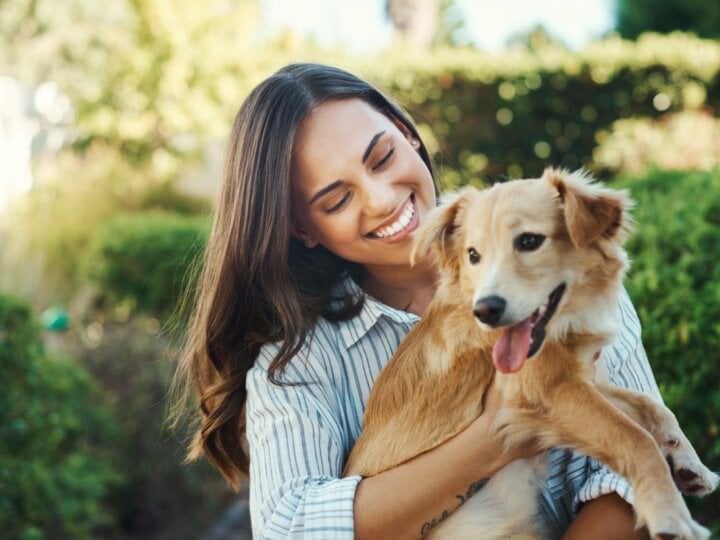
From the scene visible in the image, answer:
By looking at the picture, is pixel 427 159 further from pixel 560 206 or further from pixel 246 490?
pixel 246 490

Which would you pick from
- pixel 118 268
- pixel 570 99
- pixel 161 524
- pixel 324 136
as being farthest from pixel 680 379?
pixel 570 99

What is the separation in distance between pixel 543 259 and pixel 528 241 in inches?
2.6

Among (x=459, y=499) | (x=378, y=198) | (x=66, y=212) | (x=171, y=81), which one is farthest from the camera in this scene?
(x=171, y=81)

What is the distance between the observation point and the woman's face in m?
2.88

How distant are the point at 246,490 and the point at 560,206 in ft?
15.9

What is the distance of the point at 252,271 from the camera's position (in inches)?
115

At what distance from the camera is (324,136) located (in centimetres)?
293

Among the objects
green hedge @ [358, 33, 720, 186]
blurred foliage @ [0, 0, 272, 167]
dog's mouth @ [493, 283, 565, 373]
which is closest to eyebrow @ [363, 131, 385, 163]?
dog's mouth @ [493, 283, 565, 373]

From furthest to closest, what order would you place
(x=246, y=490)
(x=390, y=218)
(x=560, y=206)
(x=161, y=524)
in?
(x=246, y=490) → (x=161, y=524) → (x=390, y=218) → (x=560, y=206)

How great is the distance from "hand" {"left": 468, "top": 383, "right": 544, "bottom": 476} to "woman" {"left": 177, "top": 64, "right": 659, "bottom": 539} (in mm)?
11

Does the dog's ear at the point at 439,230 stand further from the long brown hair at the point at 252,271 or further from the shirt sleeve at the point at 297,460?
the shirt sleeve at the point at 297,460

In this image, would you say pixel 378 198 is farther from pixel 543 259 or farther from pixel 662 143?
pixel 662 143

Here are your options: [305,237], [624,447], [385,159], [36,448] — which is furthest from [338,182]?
[36,448]

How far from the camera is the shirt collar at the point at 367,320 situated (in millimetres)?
2916
